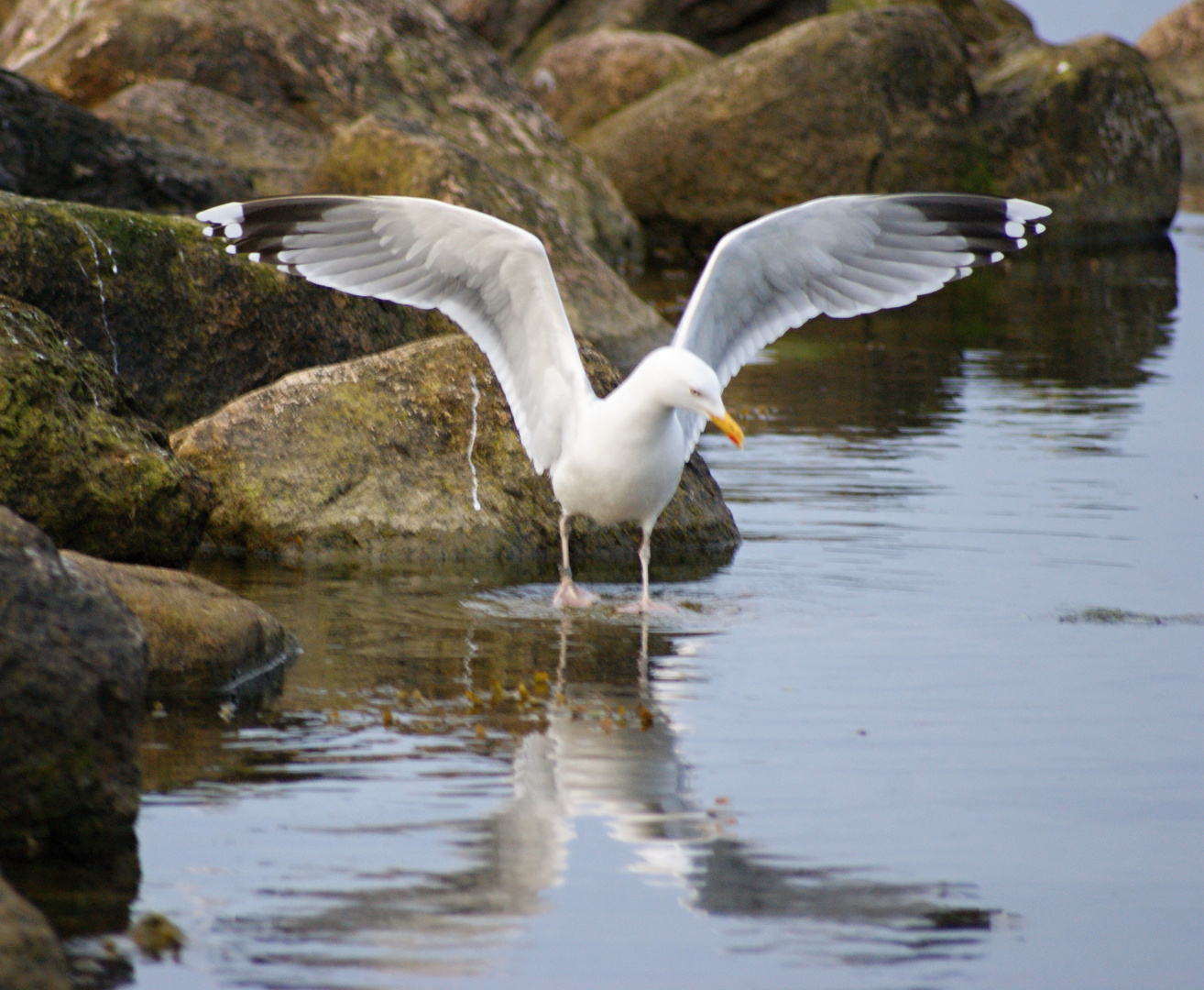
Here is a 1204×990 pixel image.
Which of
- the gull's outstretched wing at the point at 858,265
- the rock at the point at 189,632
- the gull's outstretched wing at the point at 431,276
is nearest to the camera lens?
the rock at the point at 189,632

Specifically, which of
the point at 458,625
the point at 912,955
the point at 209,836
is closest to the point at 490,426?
the point at 458,625

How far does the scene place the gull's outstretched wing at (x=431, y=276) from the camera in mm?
7332

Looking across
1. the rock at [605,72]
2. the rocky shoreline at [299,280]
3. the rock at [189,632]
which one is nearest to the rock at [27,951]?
the rocky shoreline at [299,280]

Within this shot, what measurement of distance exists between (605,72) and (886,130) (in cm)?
639

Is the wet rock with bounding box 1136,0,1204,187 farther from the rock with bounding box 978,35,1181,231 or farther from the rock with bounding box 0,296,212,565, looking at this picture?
the rock with bounding box 0,296,212,565

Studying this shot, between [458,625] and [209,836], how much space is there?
7.89 ft

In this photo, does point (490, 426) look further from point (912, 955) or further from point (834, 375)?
point (834, 375)

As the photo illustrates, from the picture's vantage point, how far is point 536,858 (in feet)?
13.9

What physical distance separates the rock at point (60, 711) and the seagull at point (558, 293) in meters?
3.05

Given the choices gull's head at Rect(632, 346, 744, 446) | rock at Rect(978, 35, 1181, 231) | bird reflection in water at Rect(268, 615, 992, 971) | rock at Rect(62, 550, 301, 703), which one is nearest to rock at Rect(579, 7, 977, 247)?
rock at Rect(978, 35, 1181, 231)

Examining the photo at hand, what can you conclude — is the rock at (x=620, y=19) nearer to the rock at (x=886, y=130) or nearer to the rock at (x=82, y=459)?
the rock at (x=886, y=130)

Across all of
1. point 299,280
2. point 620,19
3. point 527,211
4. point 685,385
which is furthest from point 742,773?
point 620,19

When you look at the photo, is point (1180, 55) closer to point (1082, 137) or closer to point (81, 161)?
point (1082, 137)

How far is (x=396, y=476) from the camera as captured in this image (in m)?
8.08
